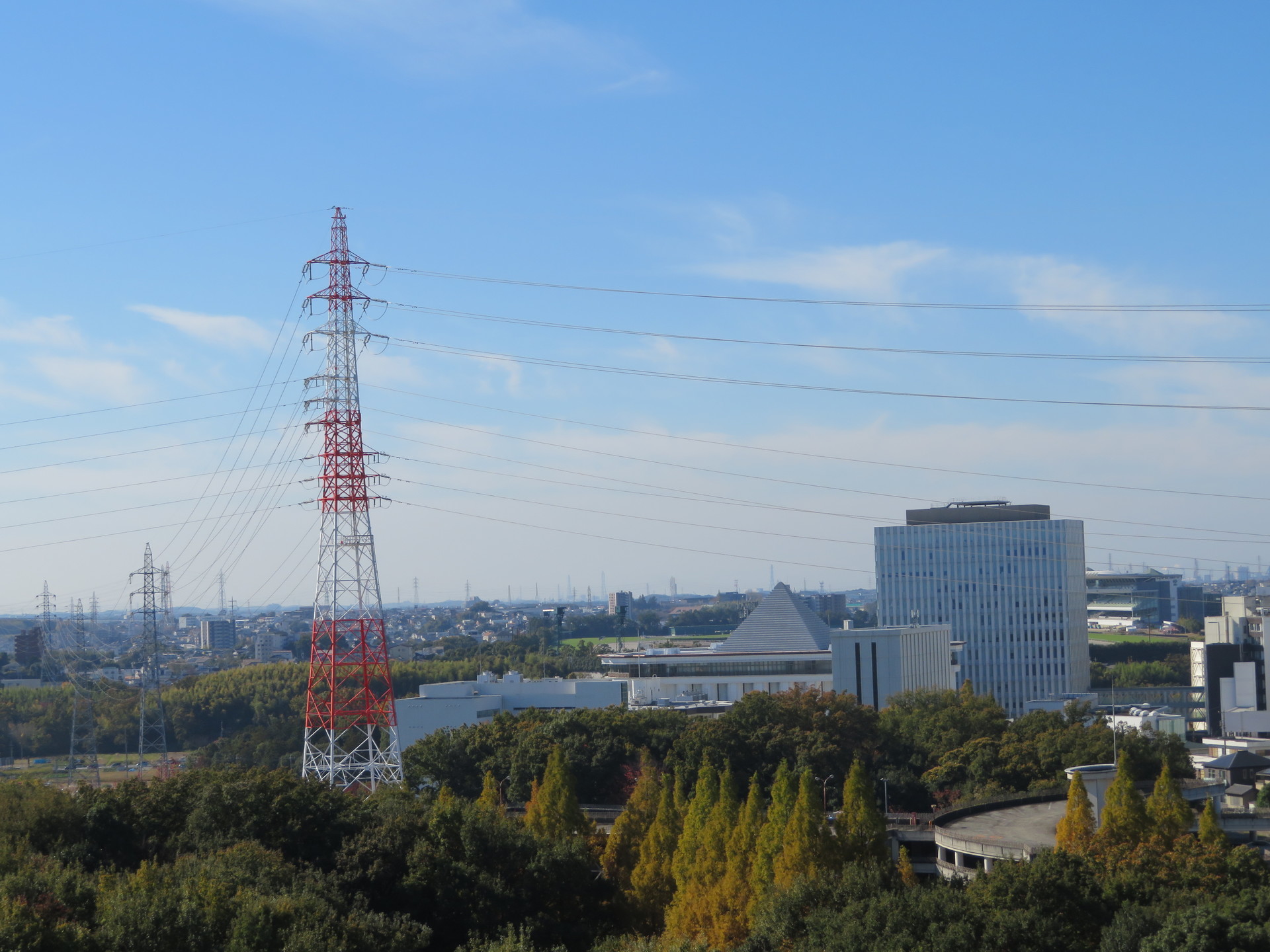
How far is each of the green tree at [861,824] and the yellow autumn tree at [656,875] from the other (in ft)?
13.4

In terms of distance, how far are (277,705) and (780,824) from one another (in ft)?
251

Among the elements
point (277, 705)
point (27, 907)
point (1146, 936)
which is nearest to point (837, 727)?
point (1146, 936)

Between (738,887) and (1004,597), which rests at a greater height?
(1004,597)

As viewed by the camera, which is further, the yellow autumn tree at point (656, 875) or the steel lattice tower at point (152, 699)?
the steel lattice tower at point (152, 699)

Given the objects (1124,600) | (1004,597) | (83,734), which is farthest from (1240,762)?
(1124,600)

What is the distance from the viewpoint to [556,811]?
35.0 meters

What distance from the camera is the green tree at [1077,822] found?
31953 mm

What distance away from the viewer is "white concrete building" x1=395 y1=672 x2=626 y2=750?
7238 centimetres

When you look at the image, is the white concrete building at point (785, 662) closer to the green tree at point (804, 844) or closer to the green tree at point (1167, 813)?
the green tree at point (1167, 813)

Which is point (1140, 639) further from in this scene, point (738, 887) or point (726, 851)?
point (738, 887)

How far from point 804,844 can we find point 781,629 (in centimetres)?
5500

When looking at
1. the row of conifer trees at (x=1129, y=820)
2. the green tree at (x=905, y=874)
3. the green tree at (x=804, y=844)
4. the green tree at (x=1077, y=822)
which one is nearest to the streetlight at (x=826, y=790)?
the green tree at (x=1077, y=822)

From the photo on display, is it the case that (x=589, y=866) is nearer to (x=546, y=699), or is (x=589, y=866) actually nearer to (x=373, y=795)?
(x=373, y=795)

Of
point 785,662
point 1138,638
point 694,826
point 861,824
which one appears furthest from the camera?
point 1138,638
